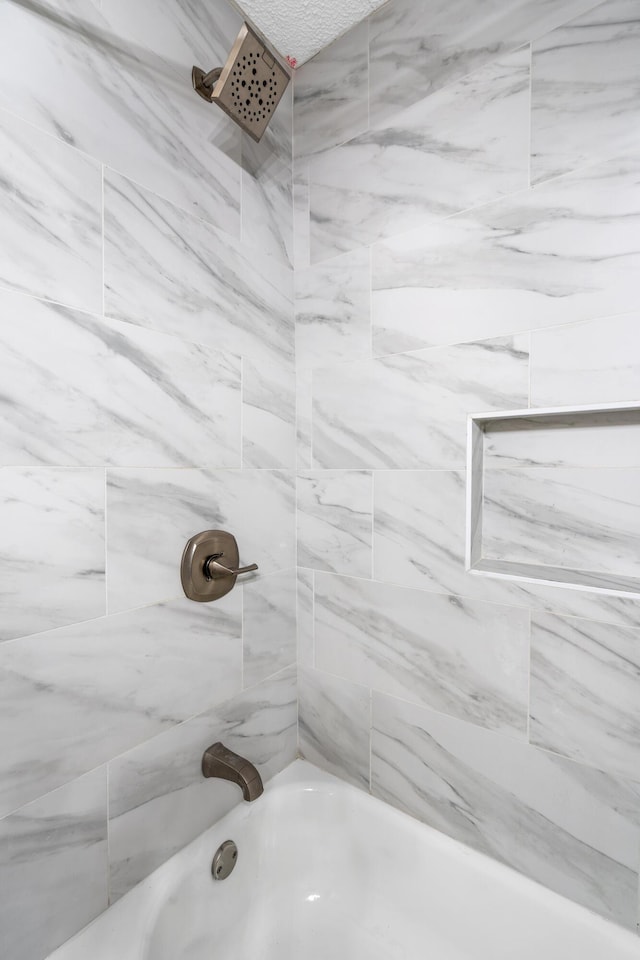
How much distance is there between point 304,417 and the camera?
1.35 m

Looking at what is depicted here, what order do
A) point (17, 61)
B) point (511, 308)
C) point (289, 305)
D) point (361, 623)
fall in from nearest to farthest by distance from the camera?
point (17, 61)
point (511, 308)
point (361, 623)
point (289, 305)

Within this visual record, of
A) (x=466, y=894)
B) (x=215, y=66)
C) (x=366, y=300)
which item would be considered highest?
(x=215, y=66)

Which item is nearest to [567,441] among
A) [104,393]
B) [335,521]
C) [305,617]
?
[335,521]

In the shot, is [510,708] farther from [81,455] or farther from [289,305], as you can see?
[289,305]

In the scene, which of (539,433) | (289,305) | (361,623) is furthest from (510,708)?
(289,305)

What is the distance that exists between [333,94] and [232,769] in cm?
176

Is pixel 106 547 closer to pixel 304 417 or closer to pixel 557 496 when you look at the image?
pixel 304 417

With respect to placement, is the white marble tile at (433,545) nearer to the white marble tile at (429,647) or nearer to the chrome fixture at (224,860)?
the white marble tile at (429,647)

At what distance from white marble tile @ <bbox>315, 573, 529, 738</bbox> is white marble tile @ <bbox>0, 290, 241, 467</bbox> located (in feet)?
Result: 1.78

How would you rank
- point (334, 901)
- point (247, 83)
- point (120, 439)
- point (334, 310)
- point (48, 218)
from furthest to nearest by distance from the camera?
1. point (334, 310)
2. point (334, 901)
3. point (247, 83)
4. point (120, 439)
5. point (48, 218)

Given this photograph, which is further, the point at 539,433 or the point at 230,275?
the point at 230,275

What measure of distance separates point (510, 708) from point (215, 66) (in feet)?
5.47

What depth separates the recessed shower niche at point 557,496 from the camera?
92cm

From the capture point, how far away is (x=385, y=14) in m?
1.18
